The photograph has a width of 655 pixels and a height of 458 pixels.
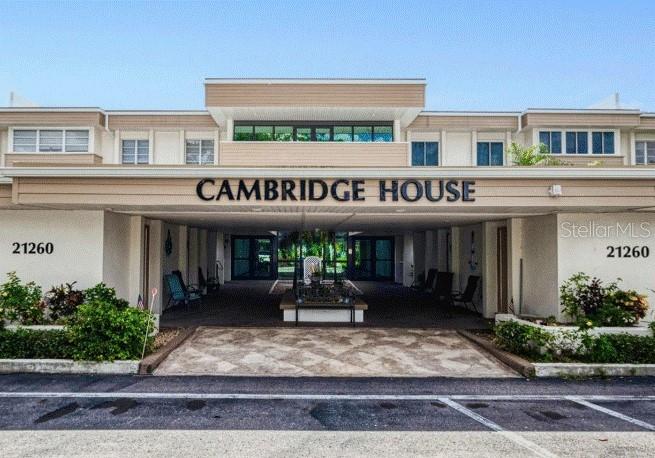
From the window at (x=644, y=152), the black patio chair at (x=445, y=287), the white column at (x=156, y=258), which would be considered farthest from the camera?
the window at (x=644, y=152)

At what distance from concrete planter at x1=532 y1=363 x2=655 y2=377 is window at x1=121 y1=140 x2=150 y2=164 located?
49.8 ft

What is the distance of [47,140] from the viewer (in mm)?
16438

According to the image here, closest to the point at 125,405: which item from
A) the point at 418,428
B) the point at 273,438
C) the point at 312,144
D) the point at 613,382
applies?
the point at 273,438

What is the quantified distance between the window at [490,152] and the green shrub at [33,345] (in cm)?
1476

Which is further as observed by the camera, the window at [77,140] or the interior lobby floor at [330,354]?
the window at [77,140]

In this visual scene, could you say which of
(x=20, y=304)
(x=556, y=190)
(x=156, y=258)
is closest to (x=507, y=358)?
(x=556, y=190)

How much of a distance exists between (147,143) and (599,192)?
15.3 m

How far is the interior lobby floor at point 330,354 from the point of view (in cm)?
772

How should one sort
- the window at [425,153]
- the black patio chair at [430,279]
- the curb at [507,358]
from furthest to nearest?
1. the black patio chair at [430,279]
2. the window at [425,153]
3. the curb at [507,358]

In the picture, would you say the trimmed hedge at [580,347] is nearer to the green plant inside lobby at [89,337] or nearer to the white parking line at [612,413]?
the white parking line at [612,413]

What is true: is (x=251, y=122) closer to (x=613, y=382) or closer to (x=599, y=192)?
(x=599, y=192)

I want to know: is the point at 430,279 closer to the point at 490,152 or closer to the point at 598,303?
the point at 490,152

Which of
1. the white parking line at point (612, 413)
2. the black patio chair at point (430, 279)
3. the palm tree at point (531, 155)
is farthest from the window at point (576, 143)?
the white parking line at point (612, 413)

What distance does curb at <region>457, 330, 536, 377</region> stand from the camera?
7.56m
